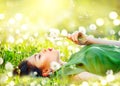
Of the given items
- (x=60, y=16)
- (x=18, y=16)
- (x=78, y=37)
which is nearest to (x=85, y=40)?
(x=78, y=37)

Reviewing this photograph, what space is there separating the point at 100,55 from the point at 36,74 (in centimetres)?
22

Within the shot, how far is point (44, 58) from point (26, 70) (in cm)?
8

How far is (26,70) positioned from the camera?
161cm

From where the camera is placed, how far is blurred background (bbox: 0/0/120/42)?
1669 millimetres

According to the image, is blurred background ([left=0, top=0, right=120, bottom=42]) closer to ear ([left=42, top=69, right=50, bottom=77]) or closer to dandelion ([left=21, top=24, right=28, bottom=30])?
dandelion ([left=21, top=24, right=28, bottom=30])

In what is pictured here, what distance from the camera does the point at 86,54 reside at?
5.24 feet

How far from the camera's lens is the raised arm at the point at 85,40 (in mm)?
1635

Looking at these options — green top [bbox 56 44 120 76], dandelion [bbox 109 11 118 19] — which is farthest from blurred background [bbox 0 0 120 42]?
green top [bbox 56 44 120 76]

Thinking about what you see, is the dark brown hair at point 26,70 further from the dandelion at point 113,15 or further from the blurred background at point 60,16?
the dandelion at point 113,15

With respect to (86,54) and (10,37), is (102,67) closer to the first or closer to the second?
(86,54)

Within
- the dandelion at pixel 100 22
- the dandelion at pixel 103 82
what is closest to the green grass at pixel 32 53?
the dandelion at pixel 103 82

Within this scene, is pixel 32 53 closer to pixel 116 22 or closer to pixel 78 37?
pixel 78 37

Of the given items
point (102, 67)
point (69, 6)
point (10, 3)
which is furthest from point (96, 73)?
point (10, 3)

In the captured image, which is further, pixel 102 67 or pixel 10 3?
pixel 10 3
